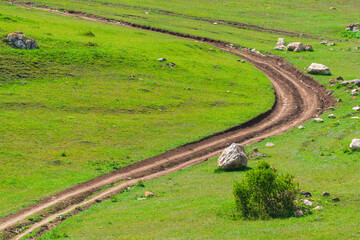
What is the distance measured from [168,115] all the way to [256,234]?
100 feet

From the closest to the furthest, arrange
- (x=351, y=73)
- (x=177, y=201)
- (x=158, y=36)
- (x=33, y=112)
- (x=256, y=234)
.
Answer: (x=256, y=234) → (x=177, y=201) → (x=33, y=112) → (x=351, y=73) → (x=158, y=36)

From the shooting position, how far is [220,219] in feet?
85.0

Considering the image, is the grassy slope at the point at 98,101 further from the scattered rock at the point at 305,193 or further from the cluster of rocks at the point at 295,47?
the scattered rock at the point at 305,193

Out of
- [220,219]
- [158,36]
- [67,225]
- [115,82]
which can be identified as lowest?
[67,225]

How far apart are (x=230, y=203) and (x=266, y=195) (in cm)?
299

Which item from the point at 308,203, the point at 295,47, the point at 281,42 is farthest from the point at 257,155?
the point at 281,42

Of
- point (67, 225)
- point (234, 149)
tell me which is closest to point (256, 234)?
point (67, 225)

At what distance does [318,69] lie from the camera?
68250 millimetres

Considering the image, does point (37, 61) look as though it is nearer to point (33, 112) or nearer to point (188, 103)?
point (33, 112)

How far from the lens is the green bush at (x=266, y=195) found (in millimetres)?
25281

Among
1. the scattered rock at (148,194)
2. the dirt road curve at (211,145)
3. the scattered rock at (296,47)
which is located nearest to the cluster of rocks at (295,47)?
the scattered rock at (296,47)

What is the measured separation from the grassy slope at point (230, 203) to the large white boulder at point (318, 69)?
61.9ft

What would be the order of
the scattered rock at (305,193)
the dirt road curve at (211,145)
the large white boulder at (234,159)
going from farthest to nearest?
the large white boulder at (234,159)
the dirt road curve at (211,145)
the scattered rock at (305,193)

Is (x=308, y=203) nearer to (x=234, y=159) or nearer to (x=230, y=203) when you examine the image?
(x=230, y=203)
